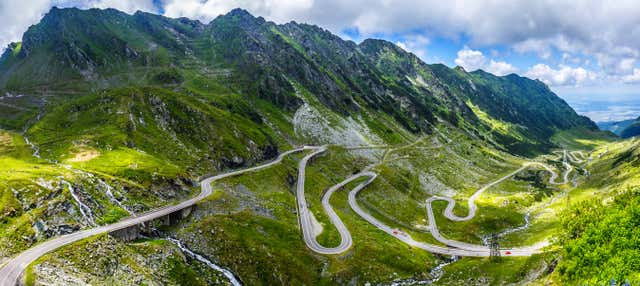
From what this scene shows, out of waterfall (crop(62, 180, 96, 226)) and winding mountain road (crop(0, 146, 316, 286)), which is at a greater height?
waterfall (crop(62, 180, 96, 226))

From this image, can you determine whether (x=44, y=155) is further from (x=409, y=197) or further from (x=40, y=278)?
(x=409, y=197)

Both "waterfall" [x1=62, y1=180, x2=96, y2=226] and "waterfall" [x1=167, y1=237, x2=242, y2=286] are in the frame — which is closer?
"waterfall" [x1=62, y1=180, x2=96, y2=226]

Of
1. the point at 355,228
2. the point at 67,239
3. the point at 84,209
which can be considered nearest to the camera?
the point at 67,239

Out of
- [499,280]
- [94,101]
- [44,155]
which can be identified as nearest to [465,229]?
[499,280]

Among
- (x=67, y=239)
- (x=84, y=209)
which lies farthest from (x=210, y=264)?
(x=84, y=209)

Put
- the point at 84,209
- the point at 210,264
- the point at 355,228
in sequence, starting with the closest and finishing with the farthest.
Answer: the point at 210,264 < the point at 84,209 < the point at 355,228

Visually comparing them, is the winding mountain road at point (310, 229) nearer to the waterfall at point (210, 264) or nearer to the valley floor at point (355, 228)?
the valley floor at point (355, 228)

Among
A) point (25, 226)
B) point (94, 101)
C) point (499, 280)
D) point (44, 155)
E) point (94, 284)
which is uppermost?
point (94, 101)

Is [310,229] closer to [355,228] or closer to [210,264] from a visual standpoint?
[355,228]

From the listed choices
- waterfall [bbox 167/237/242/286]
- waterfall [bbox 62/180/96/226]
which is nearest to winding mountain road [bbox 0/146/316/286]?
waterfall [bbox 62/180/96/226]

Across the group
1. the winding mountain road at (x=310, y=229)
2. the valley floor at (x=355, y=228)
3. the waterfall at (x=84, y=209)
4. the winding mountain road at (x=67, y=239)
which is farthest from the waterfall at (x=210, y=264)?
the waterfall at (x=84, y=209)

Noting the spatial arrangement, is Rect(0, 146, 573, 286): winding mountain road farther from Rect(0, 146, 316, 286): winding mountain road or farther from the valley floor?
the valley floor
